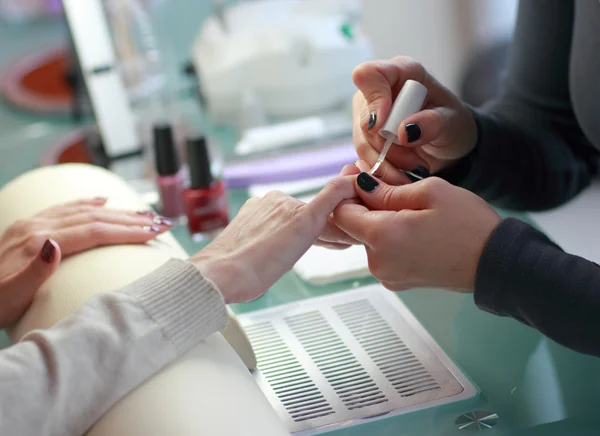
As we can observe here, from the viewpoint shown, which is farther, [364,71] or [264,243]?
[364,71]

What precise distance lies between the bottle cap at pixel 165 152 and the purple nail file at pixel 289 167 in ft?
0.49

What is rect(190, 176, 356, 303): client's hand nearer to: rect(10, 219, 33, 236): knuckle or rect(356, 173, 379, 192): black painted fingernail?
rect(356, 173, 379, 192): black painted fingernail

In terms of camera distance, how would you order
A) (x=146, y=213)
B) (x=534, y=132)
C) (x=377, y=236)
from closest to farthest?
(x=377, y=236) < (x=146, y=213) < (x=534, y=132)

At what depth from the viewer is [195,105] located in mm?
1793

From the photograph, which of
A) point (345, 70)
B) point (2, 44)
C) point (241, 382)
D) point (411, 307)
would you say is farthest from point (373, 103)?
point (2, 44)

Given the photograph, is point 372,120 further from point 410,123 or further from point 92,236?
point 92,236

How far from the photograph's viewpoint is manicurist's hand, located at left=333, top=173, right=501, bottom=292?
725mm

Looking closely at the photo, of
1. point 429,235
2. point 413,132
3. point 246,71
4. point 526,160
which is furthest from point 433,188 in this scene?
point 246,71

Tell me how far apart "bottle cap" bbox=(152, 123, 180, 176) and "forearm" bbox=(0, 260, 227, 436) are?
1.82ft

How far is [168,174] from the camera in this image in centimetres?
126

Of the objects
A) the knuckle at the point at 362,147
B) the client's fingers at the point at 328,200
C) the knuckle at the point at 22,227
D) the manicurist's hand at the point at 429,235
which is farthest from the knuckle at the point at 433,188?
the knuckle at the point at 22,227

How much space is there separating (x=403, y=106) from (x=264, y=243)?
25 cm

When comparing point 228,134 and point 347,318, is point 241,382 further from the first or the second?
point 228,134

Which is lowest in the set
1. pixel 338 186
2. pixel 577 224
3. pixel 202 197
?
pixel 577 224
